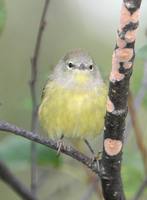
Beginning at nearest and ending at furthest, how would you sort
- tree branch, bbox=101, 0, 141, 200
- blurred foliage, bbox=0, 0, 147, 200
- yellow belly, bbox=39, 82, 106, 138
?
tree branch, bbox=101, 0, 141, 200 < yellow belly, bbox=39, 82, 106, 138 < blurred foliage, bbox=0, 0, 147, 200

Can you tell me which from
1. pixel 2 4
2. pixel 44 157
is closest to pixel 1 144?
pixel 44 157

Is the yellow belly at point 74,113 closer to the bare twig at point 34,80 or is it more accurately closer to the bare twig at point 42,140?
the bare twig at point 34,80

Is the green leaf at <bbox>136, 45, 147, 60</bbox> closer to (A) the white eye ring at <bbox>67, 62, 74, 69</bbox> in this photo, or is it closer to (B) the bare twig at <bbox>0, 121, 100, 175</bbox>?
(B) the bare twig at <bbox>0, 121, 100, 175</bbox>

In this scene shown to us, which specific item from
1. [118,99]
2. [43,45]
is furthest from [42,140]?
[43,45]

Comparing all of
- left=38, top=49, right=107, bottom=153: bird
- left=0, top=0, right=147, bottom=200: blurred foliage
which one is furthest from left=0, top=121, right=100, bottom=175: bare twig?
left=0, top=0, right=147, bottom=200: blurred foliage

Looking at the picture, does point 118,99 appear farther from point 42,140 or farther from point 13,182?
point 13,182
